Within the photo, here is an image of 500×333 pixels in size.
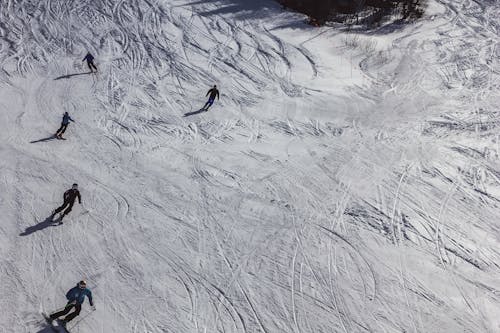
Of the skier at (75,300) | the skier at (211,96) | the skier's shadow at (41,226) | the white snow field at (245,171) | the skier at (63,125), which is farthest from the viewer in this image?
the skier at (211,96)

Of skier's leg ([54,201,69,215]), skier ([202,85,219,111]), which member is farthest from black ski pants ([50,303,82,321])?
skier ([202,85,219,111])

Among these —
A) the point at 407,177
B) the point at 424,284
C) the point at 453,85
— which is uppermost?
the point at 453,85

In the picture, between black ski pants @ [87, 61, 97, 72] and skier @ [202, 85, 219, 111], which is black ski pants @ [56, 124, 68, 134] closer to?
black ski pants @ [87, 61, 97, 72]

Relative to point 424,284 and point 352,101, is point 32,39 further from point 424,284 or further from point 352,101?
point 424,284

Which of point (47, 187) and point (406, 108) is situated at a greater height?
point (406, 108)

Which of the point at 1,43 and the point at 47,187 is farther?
the point at 1,43

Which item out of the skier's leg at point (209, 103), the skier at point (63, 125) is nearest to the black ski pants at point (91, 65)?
the skier at point (63, 125)

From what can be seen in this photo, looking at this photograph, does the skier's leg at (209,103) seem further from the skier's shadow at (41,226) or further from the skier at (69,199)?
the skier's shadow at (41,226)

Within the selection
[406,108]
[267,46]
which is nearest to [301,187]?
[406,108]

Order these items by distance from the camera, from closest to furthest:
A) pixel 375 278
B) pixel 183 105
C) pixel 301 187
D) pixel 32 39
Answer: pixel 375 278, pixel 301 187, pixel 183 105, pixel 32 39
